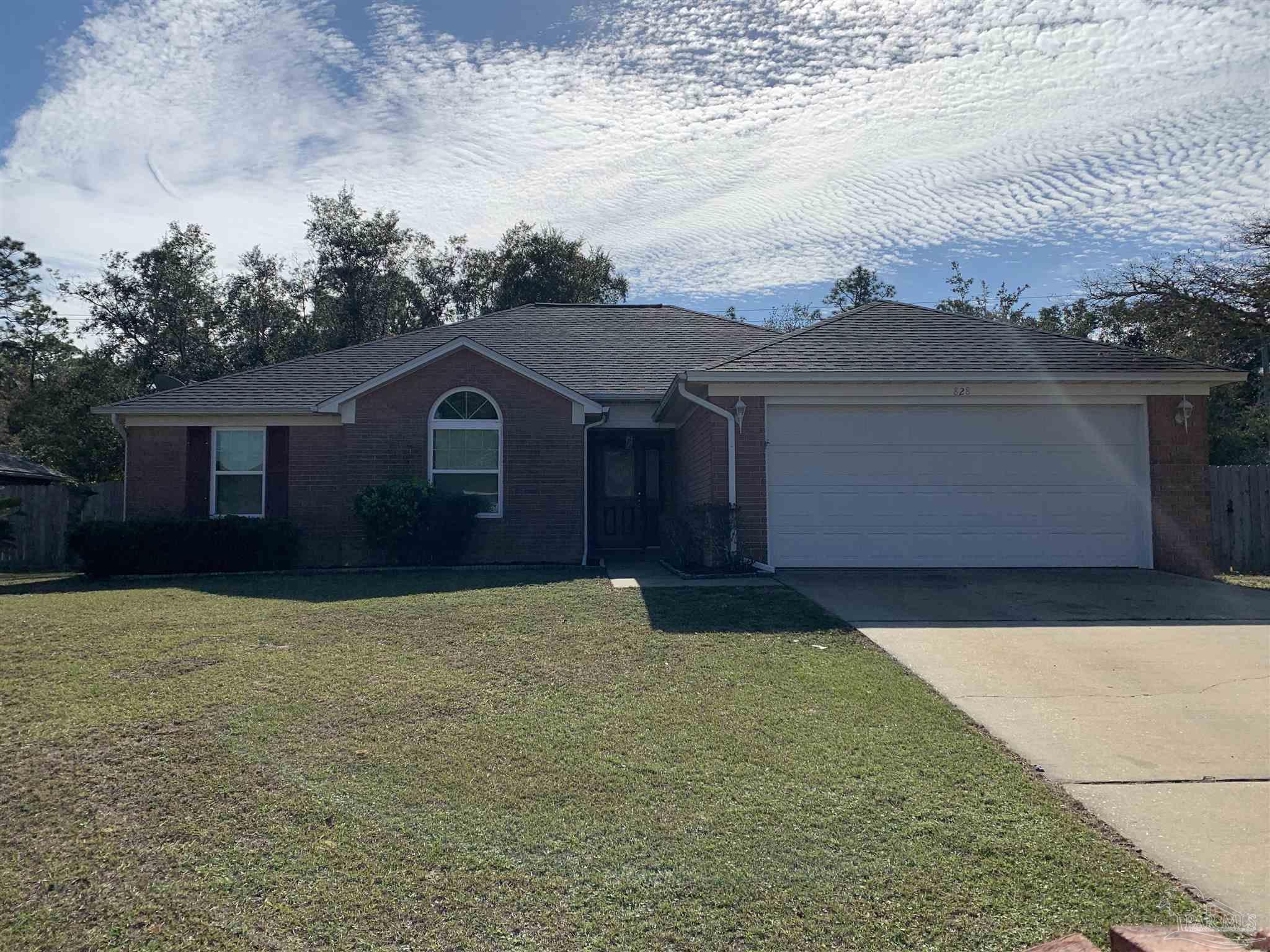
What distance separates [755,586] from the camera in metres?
10.2

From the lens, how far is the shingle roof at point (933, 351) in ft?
39.0

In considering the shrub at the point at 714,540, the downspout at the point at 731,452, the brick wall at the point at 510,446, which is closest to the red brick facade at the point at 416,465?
the brick wall at the point at 510,446

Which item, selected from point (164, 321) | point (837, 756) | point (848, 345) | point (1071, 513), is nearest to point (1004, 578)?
point (1071, 513)

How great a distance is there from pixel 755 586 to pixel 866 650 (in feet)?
9.73

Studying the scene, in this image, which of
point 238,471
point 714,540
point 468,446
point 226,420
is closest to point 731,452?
point 714,540

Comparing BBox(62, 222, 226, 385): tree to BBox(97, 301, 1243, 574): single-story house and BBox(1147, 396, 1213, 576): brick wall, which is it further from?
BBox(1147, 396, 1213, 576): brick wall

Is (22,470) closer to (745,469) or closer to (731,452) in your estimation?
(731,452)

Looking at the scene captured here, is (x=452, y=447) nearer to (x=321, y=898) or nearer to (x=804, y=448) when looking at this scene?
(x=804, y=448)

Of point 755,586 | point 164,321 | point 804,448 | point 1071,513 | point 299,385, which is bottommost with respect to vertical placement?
point 755,586

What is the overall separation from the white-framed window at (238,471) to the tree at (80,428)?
470 inches

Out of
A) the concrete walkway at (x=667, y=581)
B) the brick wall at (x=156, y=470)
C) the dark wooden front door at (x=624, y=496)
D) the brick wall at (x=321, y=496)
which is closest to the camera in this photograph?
the concrete walkway at (x=667, y=581)

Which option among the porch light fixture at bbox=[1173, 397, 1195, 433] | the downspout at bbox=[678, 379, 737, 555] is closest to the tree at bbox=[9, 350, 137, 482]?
the downspout at bbox=[678, 379, 737, 555]

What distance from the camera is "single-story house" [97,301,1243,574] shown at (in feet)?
39.1

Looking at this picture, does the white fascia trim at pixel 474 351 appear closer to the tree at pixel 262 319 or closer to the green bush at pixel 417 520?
the green bush at pixel 417 520
